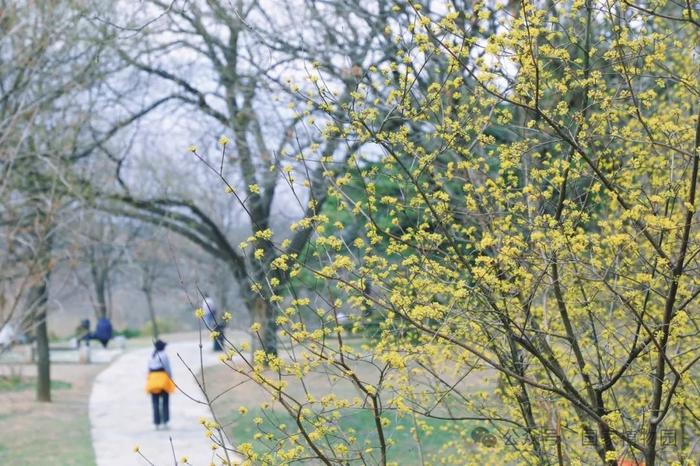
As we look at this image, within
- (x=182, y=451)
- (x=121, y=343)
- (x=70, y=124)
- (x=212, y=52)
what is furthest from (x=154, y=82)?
(x=121, y=343)

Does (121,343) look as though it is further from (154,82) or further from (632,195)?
(632,195)

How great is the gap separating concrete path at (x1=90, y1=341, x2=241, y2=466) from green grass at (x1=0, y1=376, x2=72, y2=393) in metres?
0.83

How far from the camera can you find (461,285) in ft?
13.9

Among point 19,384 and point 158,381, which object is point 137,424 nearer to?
point 158,381

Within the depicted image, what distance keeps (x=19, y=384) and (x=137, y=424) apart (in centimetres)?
774

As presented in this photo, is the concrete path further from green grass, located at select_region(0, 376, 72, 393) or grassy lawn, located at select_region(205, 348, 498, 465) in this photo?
green grass, located at select_region(0, 376, 72, 393)

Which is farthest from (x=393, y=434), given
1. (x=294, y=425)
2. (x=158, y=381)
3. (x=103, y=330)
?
(x=103, y=330)

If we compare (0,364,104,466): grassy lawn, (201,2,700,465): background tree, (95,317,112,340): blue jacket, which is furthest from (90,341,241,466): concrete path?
(95,317,112,340): blue jacket

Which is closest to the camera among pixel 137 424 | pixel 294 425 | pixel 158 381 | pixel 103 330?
pixel 294 425

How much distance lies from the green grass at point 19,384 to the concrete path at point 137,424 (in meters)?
0.83

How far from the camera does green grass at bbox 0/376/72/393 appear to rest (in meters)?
21.5

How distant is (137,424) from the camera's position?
16.4 metres

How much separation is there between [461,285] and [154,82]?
16725mm

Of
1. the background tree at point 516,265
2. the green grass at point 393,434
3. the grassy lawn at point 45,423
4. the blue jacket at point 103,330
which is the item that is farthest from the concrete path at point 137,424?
the blue jacket at point 103,330
